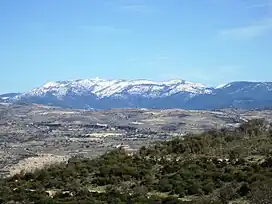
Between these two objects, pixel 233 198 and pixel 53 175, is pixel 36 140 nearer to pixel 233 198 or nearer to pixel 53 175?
pixel 53 175

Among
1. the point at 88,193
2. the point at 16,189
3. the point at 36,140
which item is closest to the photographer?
the point at 88,193

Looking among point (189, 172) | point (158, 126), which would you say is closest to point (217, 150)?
point (189, 172)

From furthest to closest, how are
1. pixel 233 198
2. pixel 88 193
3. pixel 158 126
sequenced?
pixel 158 126
pixel 88 193
pixel 233 198

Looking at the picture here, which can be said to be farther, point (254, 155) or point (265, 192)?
point (254, 155)

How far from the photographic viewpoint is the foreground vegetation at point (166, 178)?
73.3 feet

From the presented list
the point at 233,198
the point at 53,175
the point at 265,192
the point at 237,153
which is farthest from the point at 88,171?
the point at 265,192

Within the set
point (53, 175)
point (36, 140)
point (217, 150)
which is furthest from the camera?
point (36, 140)

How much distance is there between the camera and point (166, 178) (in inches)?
1056

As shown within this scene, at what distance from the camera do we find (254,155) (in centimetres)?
3312

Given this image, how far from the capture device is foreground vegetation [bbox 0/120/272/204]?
22334 millimetres

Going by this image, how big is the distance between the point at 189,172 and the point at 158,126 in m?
166

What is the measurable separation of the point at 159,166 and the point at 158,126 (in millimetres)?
162332

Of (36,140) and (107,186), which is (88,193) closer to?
(107,186)

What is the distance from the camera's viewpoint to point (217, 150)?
121ft
